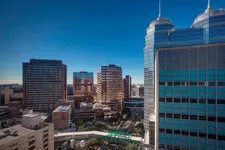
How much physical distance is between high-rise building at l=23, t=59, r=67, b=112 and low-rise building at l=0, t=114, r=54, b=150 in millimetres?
17843

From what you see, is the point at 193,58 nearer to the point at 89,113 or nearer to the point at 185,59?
the point at 185,59

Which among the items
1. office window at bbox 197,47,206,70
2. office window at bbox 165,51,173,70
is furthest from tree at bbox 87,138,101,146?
office window at bbox 197,47,206,70

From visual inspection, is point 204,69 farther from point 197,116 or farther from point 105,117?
point 105,117

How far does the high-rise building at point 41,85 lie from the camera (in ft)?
86.4

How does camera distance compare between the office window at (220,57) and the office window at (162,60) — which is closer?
the office window at (220,57)

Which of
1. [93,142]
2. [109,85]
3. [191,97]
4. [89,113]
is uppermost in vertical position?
[191,97]

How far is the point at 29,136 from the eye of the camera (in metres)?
9.11

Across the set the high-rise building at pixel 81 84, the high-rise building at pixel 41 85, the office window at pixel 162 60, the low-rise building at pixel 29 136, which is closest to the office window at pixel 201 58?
the office window at pixel 162 60

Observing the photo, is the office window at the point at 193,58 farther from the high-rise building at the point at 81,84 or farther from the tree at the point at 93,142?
the high-rise building at the point at 81,84

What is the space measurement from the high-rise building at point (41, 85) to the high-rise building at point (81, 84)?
7.78 metres

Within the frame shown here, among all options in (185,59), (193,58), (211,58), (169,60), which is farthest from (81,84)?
(211,58)

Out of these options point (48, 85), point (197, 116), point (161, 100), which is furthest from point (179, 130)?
point (48, 85)

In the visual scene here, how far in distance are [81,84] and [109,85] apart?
1310cm

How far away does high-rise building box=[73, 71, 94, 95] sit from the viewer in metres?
36.8
